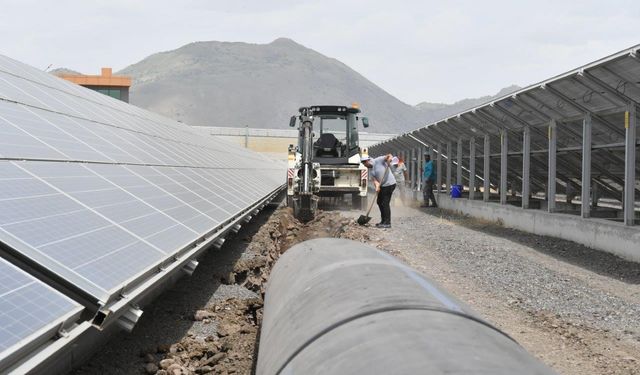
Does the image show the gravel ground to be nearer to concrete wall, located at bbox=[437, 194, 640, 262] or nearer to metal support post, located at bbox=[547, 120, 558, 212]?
concrete wall, located at bbox=[437, 194, 640, 262]

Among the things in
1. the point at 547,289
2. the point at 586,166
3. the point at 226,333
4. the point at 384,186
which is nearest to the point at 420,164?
the point at 384,186

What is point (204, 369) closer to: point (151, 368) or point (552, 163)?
point (151, 368)

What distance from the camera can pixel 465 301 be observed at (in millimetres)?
7348

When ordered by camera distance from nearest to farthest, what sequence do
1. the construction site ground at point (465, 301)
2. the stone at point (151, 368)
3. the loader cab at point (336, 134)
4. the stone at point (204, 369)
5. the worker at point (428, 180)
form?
the stone at point (151, 368)
the stone at point (204, 369)
the construction site ground at point (465, 301)
the loader cab at point (336, 134)
the worker at point (428, 180)

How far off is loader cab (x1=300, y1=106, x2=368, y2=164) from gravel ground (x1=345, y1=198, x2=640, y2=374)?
6136 millimetres

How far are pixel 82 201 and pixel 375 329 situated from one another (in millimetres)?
3321

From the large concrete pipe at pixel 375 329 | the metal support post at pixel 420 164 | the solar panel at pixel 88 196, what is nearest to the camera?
the large concrete pipe at pixel 375 329

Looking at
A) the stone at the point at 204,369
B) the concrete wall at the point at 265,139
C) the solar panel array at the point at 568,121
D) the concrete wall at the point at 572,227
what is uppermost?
the concrete wall at the point at 265,139

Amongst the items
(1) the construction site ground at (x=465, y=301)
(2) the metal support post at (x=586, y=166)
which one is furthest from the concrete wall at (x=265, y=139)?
(2) the metal support post at (x=586, y=166)

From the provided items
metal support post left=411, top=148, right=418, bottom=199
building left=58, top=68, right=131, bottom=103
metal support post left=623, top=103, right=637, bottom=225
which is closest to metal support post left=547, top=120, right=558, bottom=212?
Result: metal support post left=623, top=103, right=637, bottom=225

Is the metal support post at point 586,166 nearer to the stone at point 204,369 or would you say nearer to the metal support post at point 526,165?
the metal support post at point 526,165

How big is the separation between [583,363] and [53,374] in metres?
4.49

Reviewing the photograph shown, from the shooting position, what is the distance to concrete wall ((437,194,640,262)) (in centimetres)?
1039

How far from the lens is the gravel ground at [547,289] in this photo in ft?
18.6
